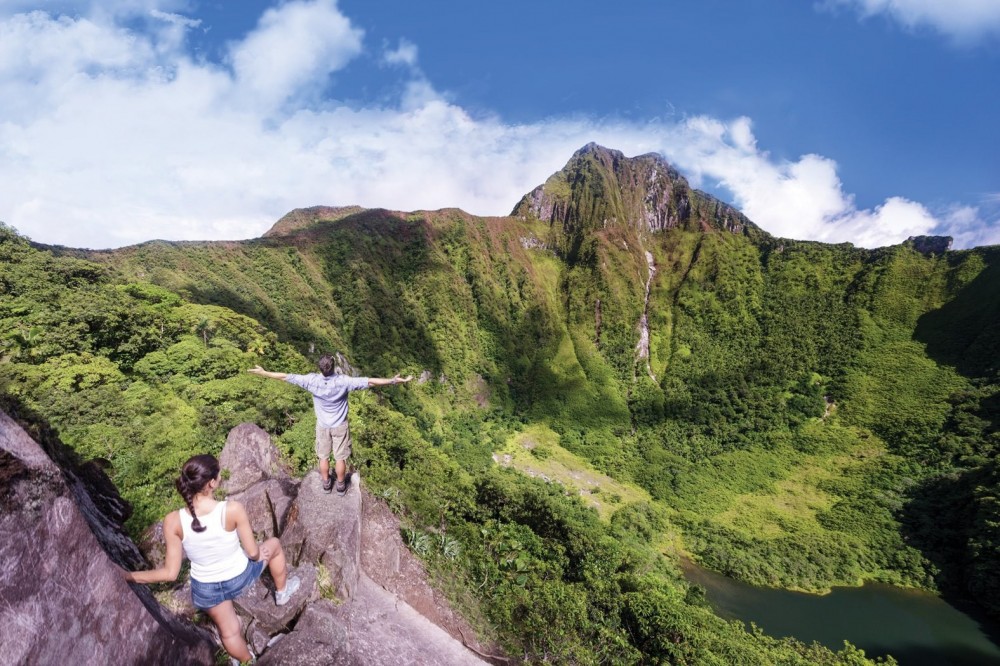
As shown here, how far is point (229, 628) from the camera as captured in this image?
510cm

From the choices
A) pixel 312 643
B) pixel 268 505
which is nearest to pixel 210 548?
pixel 312 643

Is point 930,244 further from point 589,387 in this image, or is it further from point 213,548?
point 213,548

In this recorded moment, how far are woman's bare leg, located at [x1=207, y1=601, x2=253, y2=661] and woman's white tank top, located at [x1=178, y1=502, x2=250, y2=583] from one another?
474 millimetres

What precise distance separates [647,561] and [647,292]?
9585 centimetres

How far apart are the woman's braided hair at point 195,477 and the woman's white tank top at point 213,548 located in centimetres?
7

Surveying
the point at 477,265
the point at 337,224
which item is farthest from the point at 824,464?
the point at 337,224

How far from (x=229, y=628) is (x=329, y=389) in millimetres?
3949

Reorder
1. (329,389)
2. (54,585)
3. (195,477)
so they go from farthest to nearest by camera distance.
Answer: (329,389) → (195,477) → (54,585)

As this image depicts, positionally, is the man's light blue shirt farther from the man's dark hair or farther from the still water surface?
the still water surface

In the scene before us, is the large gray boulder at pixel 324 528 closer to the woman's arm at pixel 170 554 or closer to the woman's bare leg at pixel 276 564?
the woman's bare leg at pixel 276 564

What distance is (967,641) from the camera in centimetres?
4619

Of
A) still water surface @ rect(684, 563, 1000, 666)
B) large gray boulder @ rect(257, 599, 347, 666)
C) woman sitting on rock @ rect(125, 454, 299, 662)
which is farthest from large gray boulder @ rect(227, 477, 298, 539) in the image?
still water surface @ rect(684, 563, 1000, 666)

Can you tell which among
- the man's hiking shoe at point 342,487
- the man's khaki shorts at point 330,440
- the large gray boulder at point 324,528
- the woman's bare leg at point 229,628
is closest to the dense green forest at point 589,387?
the large gray boulder at point 324,528

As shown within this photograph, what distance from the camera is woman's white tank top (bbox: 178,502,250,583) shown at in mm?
4504
